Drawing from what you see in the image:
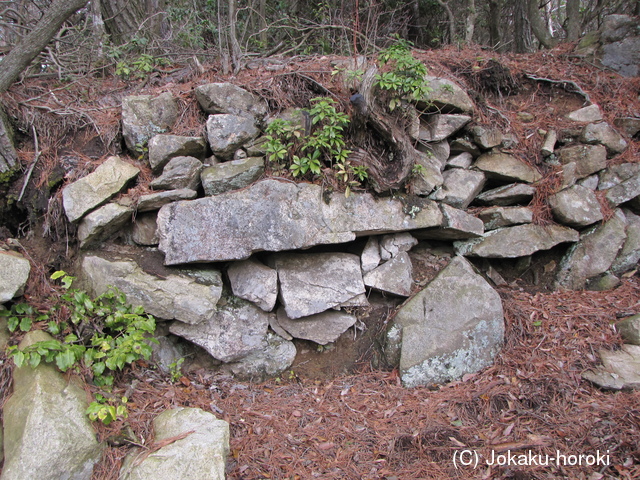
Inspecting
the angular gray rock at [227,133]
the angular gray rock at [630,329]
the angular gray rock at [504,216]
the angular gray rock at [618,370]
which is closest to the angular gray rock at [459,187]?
the angular gray rock at [504,216]

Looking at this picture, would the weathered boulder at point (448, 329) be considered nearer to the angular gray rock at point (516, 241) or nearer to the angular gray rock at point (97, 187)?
the angular gray rock at point (516, 241)

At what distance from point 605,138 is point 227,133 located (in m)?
4.76

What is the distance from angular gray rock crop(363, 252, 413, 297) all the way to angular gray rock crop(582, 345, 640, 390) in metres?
1.80

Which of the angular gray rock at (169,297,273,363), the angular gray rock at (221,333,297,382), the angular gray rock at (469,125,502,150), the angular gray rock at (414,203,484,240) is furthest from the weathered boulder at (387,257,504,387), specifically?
the angular gray rock at (469,125,502,150)

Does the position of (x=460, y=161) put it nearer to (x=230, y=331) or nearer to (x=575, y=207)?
(x=575, y=207)

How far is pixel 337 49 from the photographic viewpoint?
246 inches

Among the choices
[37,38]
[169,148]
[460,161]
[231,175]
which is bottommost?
[460,161]

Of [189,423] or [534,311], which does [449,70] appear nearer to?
[534,311]

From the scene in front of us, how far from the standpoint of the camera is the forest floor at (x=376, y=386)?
2.99 metres

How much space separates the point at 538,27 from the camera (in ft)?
24.1

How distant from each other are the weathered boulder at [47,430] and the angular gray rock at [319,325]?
1.87 m

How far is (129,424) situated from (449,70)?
5.57 metres

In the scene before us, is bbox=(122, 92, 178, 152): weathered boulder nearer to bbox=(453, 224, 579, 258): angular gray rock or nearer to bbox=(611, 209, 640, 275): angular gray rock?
bbox=(453, 224, 579, 258): angular gray rock

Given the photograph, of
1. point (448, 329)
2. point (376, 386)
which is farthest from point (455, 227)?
point (376, 386)
